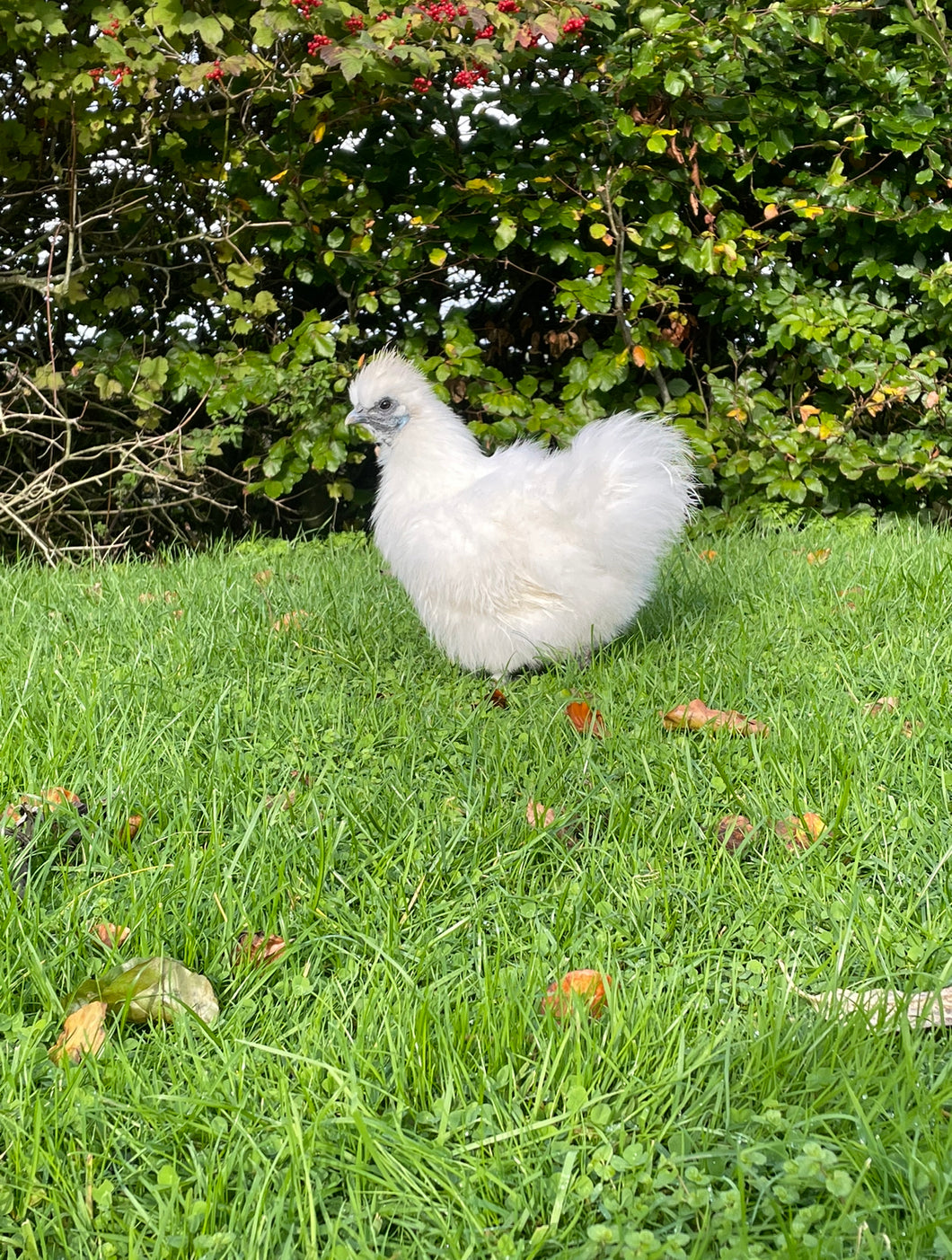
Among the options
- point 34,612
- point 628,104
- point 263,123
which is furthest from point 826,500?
point 34,612

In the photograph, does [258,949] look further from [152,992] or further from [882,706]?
[882,706]

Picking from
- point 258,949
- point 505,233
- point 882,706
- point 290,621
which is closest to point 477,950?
point 258,949

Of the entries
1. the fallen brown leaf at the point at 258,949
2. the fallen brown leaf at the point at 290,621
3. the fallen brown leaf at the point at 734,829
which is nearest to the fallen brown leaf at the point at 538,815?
the fallen brown leaf at the point at 734,829

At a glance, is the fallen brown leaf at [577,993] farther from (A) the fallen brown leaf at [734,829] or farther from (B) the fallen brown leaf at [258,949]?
(A) the fallen brown leaf at [734,829]

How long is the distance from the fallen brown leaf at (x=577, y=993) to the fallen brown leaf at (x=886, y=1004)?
0.30 metres

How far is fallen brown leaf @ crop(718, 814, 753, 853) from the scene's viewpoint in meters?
2.27

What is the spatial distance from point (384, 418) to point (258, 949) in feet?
7.27

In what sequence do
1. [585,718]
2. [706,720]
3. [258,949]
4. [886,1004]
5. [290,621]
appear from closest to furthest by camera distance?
1. [886,1004]
2. [258,949]
3. [706,720]
4. [585,718]
5. [290,621]

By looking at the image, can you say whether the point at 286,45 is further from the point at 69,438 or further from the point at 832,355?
the point at 832,355

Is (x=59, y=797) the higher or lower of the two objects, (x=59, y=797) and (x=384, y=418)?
the lower

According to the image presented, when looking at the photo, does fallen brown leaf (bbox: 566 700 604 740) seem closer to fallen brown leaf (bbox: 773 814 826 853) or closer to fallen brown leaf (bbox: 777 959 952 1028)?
fallen brown leaf (bbox: 773 814 826 853)

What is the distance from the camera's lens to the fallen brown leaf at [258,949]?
1876 millimetres

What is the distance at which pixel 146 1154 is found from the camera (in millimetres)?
1482

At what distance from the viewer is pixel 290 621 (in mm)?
3623
